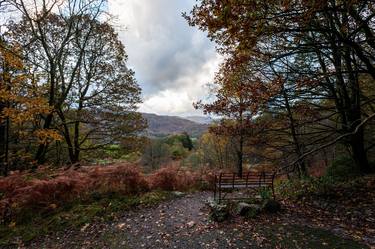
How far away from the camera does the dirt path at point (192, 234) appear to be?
4477 mm

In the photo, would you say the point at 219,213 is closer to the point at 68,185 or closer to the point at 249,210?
the point at 249,210

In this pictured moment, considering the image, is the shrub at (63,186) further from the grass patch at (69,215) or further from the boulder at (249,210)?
the boulder at (249,210)

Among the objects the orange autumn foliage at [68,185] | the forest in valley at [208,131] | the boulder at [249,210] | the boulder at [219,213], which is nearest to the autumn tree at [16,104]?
the forest in valley at [208,131]

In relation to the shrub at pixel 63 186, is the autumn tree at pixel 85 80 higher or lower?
higher

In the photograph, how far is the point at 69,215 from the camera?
6.73 m

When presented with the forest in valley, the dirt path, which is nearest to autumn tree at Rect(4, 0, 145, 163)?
the forest in valley

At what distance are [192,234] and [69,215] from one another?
3.60 meters

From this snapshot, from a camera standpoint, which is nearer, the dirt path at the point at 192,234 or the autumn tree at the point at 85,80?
the dirt path at the point at 192,234

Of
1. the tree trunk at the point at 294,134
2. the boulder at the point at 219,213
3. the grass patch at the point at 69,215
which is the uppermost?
the tree trunk at the point at 294,134

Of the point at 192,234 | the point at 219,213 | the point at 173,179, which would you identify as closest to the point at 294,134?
the point at 219,213

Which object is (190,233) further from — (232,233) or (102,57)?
(102,57)

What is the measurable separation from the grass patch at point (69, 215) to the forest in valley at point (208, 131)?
0.04m

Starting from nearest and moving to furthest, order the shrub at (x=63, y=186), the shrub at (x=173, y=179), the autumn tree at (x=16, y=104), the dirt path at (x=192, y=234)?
1. the dirt path at (x=192, y=234)
2. the shrub at (x=63, y=186)
3. the autumn tree at (x=16, y=104)
4. the shrub at (x=173, y=179)

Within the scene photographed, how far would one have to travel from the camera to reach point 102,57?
12.0 metres
